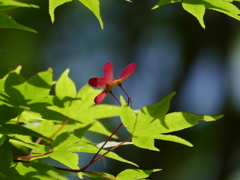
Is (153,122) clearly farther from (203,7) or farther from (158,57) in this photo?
(158,57)

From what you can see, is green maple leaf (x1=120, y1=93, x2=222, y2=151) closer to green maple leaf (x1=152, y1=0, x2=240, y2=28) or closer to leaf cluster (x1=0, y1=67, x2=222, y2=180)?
leaf cluster (x1=0, y1=67, x2=222, y2=180)

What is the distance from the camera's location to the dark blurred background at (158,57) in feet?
13.9

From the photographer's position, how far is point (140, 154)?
4469 mm

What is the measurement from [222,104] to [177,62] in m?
1.08

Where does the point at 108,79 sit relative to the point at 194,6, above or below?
below

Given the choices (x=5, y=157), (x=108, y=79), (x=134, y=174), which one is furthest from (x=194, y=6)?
(x=5, y=157)

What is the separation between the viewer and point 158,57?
5.68 meters

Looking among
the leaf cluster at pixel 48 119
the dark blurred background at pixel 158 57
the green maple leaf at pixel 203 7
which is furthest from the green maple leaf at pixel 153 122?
the dark blurred background at pixel 158 57

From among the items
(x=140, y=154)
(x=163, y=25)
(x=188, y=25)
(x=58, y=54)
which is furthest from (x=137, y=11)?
(x=140, y=154)

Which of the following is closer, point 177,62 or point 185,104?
point 185,104

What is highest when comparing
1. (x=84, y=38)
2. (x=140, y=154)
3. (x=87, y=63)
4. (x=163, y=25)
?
(x=163, y=25)

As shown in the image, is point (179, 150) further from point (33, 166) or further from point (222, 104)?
point (33, 166)

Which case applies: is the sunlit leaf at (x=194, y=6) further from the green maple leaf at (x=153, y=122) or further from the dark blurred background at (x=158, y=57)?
the dark blurred background at (x=158, y=57)

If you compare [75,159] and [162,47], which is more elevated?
[75,159]
